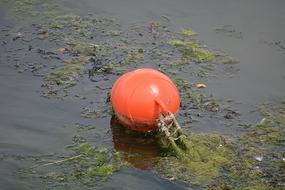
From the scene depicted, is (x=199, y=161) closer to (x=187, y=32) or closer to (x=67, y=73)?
(x=67, y=73)

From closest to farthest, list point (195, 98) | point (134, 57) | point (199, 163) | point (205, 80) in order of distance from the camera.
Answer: point (199, 163), point (195, 98), point (205, 80), point (134, 57)

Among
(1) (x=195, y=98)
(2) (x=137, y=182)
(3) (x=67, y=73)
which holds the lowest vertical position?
(2) (x=137, y=182)

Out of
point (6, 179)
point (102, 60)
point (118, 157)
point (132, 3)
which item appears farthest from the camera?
point (132, 3)

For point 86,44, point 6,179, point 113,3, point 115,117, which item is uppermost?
point 113,3

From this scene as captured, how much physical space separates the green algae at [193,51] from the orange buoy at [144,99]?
3.15 m

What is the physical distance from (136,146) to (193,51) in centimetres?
375

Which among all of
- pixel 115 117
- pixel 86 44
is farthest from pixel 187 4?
pixel 115 117

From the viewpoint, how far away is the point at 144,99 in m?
7.05

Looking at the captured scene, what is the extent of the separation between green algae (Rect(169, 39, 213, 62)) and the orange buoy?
3.15 metres

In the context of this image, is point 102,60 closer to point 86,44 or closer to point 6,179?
point 86,44

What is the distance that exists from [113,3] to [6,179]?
6.93m

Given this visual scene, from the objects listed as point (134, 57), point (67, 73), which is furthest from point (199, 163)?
point (134, 57)

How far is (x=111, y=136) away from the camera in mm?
7633

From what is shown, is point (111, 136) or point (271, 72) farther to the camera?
point (271, 72)
